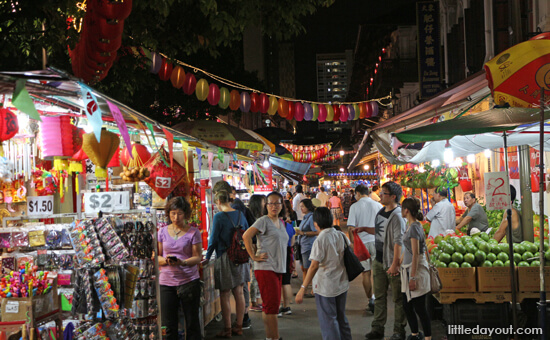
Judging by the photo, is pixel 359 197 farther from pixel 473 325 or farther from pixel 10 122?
pixel 10 122

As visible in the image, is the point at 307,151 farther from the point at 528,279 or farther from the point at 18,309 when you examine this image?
the point at 18,309

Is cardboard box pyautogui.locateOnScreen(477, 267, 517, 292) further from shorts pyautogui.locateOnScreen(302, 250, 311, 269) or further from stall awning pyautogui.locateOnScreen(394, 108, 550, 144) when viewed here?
shorts pyautogui.locateOnScreen(302, 250, 311, 269)

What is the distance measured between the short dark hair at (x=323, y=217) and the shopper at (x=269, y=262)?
3.29 feet

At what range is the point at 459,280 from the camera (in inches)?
281

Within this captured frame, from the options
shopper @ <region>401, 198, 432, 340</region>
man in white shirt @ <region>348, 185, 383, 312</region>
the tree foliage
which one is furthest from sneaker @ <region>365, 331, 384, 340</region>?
the tree foliage

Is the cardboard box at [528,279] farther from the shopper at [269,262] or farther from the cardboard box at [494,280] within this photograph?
→ the shopper at [269,262]

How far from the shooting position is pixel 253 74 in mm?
21500

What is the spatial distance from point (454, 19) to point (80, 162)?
1588cm

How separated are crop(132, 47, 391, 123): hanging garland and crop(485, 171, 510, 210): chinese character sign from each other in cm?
603

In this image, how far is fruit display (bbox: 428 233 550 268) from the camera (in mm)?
7207

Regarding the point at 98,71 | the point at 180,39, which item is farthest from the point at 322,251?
the point at 180,39

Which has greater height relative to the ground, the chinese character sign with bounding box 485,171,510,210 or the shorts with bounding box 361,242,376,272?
the chinese character sign with bounding box 485,171,510,210

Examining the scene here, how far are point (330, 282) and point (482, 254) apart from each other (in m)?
2.40

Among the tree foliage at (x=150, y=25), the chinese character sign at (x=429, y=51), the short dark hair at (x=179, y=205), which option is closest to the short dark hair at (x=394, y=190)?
the tree foliage at (x=150, y=25)
